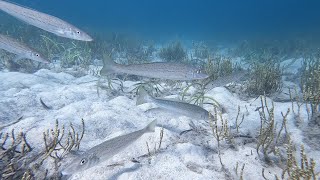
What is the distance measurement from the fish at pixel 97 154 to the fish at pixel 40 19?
10.2ft

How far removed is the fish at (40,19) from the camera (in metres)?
5.03

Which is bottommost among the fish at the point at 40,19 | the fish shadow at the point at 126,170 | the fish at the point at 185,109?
the fish shadow at the point at 126,170

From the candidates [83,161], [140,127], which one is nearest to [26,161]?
[83,161]

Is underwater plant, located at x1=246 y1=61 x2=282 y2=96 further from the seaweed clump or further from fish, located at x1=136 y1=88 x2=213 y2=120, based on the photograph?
the seaweed clump

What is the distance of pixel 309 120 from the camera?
4684 millimetres

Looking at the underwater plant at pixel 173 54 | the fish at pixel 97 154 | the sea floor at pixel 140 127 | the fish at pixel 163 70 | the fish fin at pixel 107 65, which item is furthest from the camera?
the underwater plant at pixel 173 54

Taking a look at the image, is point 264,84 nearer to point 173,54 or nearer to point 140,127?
point 140,127

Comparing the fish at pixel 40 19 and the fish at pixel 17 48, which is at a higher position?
the fish at pixel 40 19

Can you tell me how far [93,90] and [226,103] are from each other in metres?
3.67

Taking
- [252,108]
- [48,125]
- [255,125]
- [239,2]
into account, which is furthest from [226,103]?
[239,2]

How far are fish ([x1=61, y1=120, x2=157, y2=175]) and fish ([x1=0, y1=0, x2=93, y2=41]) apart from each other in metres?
3.12

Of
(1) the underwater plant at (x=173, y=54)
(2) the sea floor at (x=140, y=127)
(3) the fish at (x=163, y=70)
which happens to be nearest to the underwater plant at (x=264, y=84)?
(2) the sea floor at (x=140, y=127)

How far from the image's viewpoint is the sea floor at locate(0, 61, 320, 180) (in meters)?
3.41

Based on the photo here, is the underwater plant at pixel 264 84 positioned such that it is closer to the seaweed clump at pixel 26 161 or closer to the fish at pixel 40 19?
the fish at pixel 40 19
